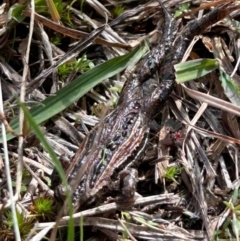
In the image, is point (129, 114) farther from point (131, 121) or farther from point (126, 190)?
point (126, 190)

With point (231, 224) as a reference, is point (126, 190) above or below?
above

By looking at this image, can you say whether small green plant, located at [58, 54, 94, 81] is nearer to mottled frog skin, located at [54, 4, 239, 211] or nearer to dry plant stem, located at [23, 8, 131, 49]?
dry plant stem, located at [23, 8, 131, 49]

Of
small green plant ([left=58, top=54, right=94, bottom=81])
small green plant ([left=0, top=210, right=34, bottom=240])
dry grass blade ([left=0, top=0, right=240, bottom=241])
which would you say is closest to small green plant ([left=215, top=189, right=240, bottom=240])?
dry grass blade ([left=0, top=0, right=240, bottom=241])

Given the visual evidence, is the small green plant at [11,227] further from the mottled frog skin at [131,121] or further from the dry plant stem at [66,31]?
the dry plant stem at [66,31]

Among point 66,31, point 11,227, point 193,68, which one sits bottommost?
point 11,227

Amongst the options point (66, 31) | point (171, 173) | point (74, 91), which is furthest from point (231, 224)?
point (66, 31)

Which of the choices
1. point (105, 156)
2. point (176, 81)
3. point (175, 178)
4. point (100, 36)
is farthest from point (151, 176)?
point (100, 36)

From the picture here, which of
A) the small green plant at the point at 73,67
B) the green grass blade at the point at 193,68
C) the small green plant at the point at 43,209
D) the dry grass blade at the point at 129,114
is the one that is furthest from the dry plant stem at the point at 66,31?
the small green plant at the point at 43,209
